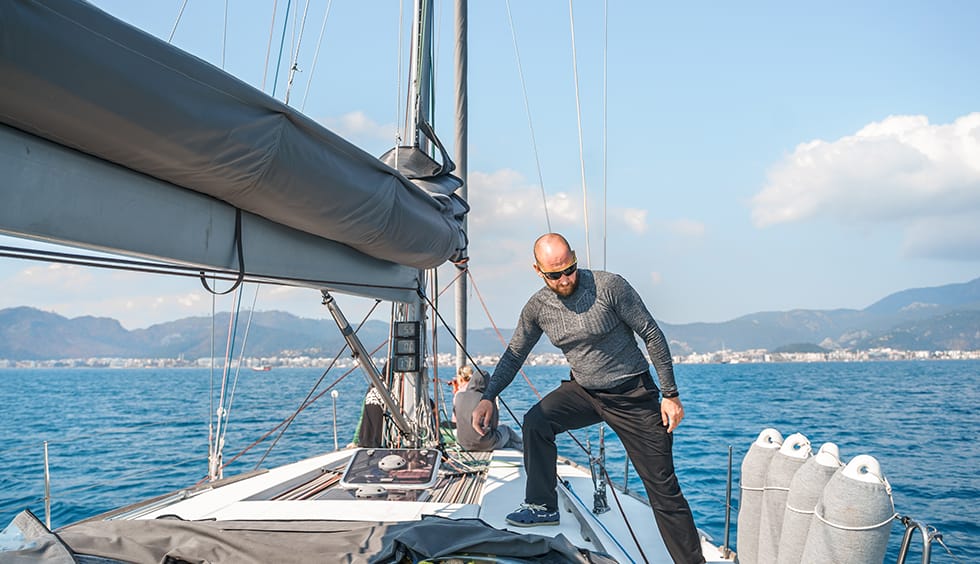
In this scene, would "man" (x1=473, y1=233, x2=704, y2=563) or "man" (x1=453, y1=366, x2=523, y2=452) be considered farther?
"man" (x1=453, y1=366, x2=523, y2=452)

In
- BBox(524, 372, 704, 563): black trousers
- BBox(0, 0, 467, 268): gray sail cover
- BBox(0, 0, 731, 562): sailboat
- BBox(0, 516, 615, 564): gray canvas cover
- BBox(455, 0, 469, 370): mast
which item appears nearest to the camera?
Answer: BBox(0, 0, 467, 268): gray sail cover

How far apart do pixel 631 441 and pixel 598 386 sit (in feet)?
0.98

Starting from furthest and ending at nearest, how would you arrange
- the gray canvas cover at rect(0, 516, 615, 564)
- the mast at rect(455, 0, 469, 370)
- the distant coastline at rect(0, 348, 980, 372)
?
the distant coastline at rect(0, 348, 980, 372) → the mast at rect(455, 0, 469, 370) → the gray canvas cover at rect(0, 516, 615, 564)

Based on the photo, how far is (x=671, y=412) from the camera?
306cm

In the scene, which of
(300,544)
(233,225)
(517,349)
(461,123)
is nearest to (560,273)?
(517,349)

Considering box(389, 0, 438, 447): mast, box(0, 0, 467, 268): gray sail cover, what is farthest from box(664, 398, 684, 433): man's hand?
box(389, 0, 438, 447): mast

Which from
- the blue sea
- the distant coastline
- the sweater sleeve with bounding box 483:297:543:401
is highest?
the sweater sleeve with bounding box 483:297:543:401

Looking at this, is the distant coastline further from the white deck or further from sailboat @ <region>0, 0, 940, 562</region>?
sailboat @ <region>0, 0, 940, 562</region>

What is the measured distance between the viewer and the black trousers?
302 cm

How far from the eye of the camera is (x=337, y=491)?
3885mm

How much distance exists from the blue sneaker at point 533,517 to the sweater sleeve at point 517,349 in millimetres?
576

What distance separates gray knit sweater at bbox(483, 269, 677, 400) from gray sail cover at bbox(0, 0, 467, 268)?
97 cm

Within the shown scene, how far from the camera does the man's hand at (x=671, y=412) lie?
306cm

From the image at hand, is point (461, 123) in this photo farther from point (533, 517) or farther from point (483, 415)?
point (533, 517)
